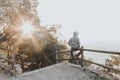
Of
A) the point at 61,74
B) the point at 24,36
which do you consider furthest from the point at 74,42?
the point at 24,36

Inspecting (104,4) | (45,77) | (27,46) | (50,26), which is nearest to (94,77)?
(45,77)

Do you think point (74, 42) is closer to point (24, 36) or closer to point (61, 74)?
point (61, 74)

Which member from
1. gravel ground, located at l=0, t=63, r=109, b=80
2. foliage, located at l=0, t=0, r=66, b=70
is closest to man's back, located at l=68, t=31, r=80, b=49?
gravel ground, located at l=0, t=63, r=109, b=80

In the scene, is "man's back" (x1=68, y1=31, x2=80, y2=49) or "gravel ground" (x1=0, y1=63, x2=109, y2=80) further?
"man's back" (x1=68, y1=31, x2=80, y2=49)

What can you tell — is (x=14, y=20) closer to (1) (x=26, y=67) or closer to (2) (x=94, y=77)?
(1) (x=26, y=67)

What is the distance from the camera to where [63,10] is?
67.8m

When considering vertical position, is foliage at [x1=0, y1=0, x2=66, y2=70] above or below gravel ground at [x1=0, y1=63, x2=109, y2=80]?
above

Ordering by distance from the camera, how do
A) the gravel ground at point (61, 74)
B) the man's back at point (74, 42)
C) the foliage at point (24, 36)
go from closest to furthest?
the gravel ground at point (61, 74) < the man's back at point (74, 42) < the foliage at point (24, 36)

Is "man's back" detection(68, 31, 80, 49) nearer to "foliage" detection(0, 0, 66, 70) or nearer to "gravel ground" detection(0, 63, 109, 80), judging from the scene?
"gravel ground" detection(0, 63, 109, 80)

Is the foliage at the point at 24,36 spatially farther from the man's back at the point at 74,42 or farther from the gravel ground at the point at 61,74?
the gravel ground at the point at 61,74

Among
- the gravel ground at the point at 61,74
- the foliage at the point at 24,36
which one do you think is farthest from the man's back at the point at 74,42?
the foliage at the point at 24,36

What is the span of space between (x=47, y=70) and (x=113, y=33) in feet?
353

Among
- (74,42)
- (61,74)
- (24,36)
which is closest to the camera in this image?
(61,74)

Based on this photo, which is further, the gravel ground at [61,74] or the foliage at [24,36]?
the foliage at [24,36]
